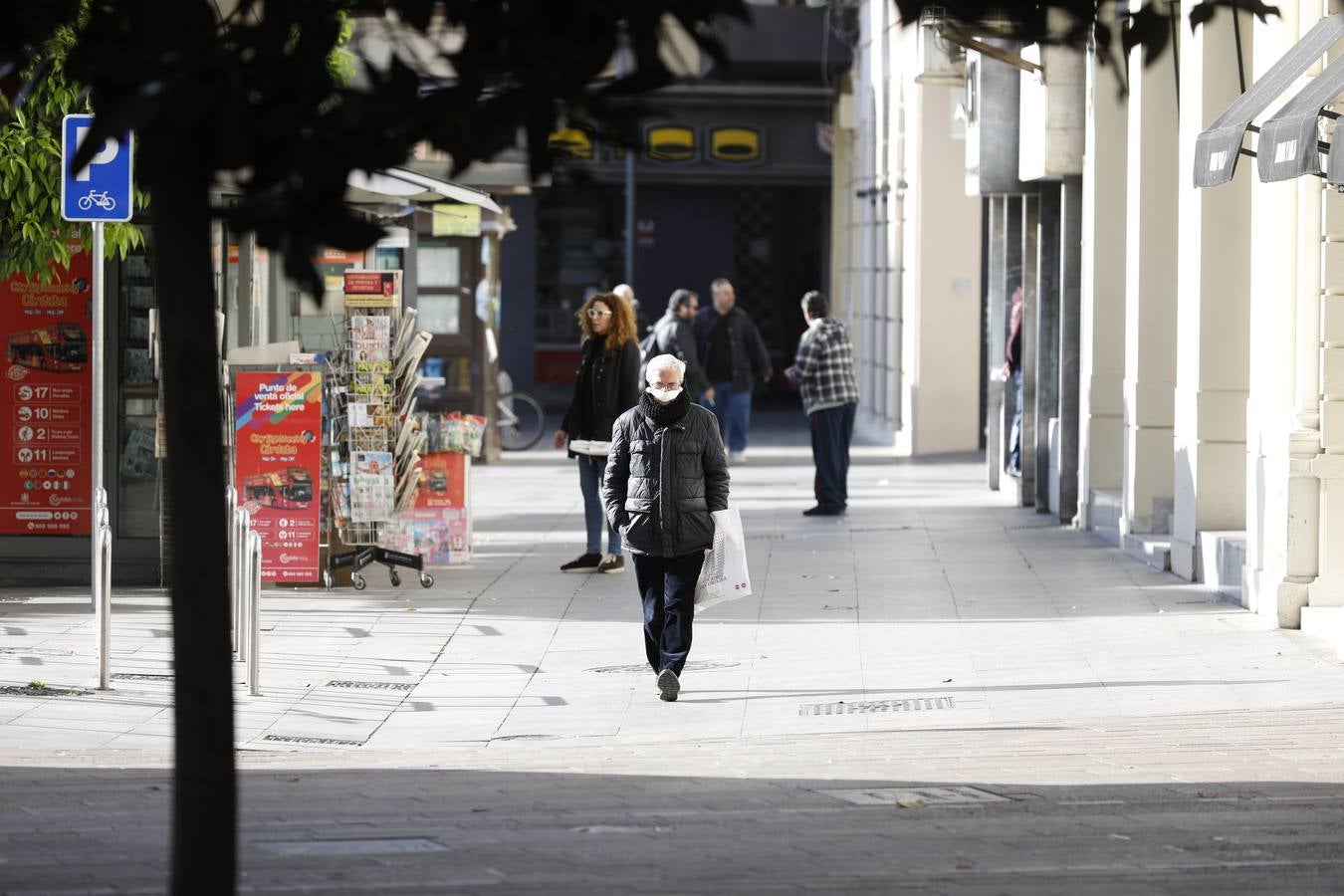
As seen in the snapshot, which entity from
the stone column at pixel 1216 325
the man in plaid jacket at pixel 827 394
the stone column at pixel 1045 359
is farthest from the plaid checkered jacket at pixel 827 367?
the stone column at pixel 1216 325

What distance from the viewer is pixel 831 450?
18312 mm

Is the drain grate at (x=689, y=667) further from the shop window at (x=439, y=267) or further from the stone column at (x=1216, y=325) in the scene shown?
the shop window at (x=439, y=267)

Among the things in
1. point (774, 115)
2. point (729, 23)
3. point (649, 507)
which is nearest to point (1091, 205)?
point (649, 507)

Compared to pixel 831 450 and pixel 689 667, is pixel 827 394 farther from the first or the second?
pixel 689 667

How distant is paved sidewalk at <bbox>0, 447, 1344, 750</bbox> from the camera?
9.55 m

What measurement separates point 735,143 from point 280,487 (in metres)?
23.9

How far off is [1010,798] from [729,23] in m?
3.76

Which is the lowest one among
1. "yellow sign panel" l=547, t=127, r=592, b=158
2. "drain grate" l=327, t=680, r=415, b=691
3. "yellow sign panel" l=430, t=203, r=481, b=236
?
"drain grate" l=327, t=680, r=415, b=691

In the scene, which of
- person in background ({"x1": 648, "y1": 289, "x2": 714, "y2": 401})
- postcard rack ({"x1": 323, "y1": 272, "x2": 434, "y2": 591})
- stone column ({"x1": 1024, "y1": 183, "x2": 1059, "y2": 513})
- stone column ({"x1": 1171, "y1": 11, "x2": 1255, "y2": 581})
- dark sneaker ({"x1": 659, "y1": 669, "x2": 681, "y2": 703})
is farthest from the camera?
person in background ({"x1": 648, "y1": 289, "x2": 714, "y2": 401})

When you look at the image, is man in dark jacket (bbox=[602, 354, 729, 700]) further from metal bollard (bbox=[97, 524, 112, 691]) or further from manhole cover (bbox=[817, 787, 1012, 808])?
manhole cover (bbox=[817, 787, 1012, 808])

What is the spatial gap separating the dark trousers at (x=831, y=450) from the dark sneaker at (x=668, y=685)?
325 inches

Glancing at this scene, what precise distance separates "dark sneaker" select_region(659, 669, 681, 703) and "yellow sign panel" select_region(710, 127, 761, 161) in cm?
2687

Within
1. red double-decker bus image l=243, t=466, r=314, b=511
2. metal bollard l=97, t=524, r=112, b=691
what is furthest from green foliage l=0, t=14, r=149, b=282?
metal bollard l=97, t=524, r=112, b=691

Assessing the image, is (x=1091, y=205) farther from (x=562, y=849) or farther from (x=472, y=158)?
(x=472, y=158)
